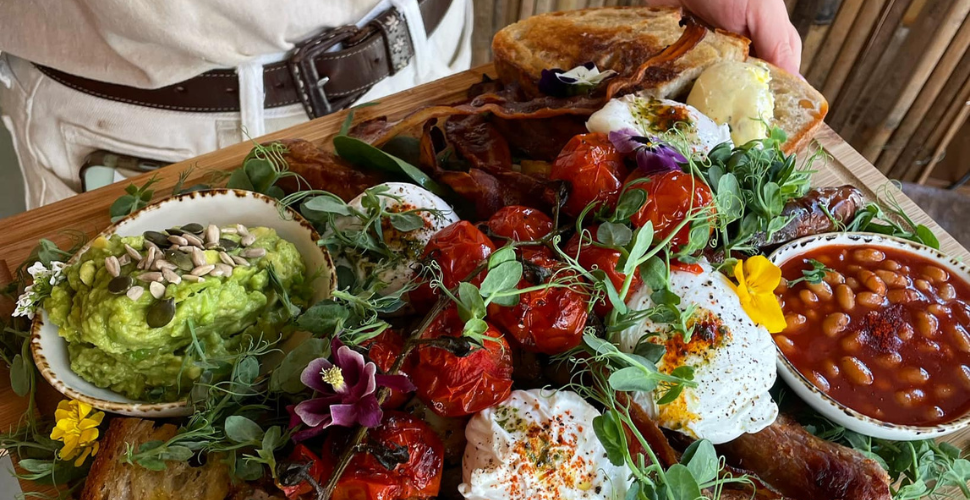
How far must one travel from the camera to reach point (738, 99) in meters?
1.64

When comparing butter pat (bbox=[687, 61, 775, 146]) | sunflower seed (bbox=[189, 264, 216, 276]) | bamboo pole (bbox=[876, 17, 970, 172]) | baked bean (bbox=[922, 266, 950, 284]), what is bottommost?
bamboo pole (bbox=[876, 17, 970, 172])

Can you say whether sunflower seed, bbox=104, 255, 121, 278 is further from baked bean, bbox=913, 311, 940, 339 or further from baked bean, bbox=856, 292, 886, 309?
baked bean, bbox=913, 311, 940, 339

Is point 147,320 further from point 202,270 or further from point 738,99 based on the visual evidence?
point 738,99

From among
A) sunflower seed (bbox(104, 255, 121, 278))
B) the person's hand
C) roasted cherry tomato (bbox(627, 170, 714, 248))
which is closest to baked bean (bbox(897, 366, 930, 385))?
roasted cherry tomato (bbox(627, 170, 714, 248))

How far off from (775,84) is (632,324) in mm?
1134

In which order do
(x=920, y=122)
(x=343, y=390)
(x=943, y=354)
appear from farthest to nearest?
(x=920, y=122) → (x=943, y=354) → (x=343, y=390)

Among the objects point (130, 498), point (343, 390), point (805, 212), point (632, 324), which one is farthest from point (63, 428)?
point (805, 212)

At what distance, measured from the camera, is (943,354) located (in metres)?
1.42

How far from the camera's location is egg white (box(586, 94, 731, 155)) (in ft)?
4.86

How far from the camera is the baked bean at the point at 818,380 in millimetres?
1333

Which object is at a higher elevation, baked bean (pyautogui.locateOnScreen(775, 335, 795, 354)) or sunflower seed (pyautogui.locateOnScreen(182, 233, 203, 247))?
sunflower seed (pyautogui.locateOnScreen(182, 233, 203, 247))

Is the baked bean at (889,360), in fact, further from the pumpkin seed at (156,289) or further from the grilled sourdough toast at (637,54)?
the pumpkin seed at (156,289)

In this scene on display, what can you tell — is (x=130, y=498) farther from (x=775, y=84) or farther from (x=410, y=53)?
(x=775, y=84)

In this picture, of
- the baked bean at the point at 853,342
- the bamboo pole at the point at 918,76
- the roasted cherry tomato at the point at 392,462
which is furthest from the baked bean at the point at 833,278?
the bamboo pole at the point at 918,76
